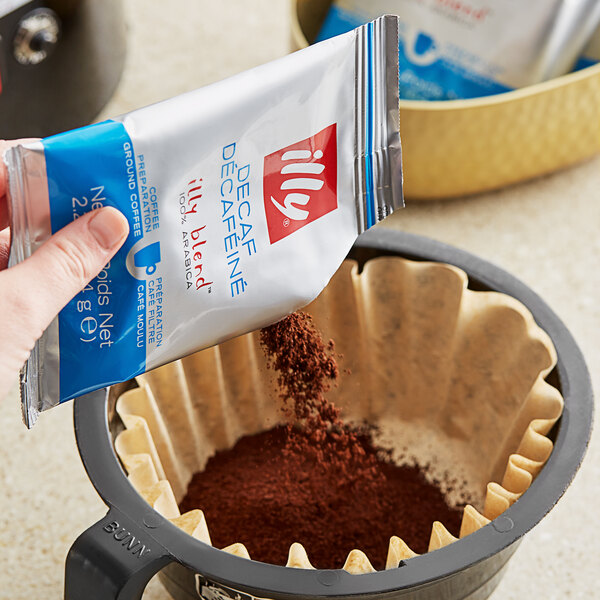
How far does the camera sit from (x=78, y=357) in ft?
1.49

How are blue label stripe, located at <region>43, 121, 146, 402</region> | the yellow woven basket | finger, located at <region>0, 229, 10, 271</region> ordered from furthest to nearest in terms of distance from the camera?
the yellow woven basket, finger, located at <region>0, 229, 10, 271</region>, blue label stripe, located at <region>43, 121, 146, 402</region>

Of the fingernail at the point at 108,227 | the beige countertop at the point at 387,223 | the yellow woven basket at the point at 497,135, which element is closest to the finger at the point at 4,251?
the fingernail at the point at 108,227

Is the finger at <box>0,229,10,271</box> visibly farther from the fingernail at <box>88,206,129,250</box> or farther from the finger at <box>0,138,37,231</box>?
the fingernail at <box>88,206,129,250</box>

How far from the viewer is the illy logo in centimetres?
48

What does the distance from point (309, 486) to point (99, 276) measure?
284 millimetres

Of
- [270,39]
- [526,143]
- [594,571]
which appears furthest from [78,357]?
[270,39]

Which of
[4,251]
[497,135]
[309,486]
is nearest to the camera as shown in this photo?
[4,251]

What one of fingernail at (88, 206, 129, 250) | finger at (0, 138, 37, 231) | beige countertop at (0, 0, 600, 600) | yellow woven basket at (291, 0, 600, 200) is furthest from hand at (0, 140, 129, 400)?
yellow woven basket at (291, 0, 600, 200)

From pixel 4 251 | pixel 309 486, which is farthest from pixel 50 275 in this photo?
pixel 309 486

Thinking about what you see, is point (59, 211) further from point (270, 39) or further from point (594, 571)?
point (270, 39)

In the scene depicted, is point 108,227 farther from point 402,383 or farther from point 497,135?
point 497,135

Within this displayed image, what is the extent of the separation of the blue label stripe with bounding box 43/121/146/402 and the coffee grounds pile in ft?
0.43

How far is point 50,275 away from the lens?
1.33 ft

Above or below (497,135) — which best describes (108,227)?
above
